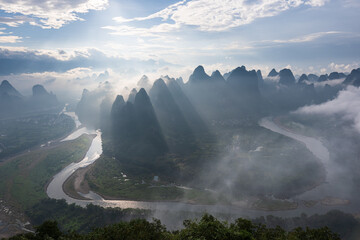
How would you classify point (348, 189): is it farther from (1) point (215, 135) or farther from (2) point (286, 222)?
(1) point (215, 135)

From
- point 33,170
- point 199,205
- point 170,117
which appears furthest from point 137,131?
point 199,205

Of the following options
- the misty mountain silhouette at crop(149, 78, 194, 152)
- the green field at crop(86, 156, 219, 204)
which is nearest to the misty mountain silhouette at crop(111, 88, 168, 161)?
the misty mountain silhouette at crop(149, 78, 194, 152)

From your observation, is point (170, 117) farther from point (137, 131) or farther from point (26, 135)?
point (26, 135)

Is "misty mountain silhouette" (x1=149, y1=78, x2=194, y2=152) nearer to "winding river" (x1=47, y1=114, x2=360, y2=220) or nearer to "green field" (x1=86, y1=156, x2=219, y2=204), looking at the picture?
"green field" (x1=86, y1=156, x2=219, y2=204)

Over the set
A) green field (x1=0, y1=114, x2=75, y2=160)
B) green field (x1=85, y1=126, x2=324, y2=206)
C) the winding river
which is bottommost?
the winding river

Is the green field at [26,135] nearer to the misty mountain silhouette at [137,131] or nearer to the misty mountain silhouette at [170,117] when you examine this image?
the misty mountain silhouette at [137,131]

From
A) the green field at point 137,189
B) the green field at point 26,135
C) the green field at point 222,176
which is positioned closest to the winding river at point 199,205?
the green field at point 222,176

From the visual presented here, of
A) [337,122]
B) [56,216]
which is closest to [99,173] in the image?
[56,216]

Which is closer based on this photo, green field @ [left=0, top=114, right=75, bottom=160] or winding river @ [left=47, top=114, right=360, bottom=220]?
winding river @ [left=47, top=114, right=360, bottom=220]
